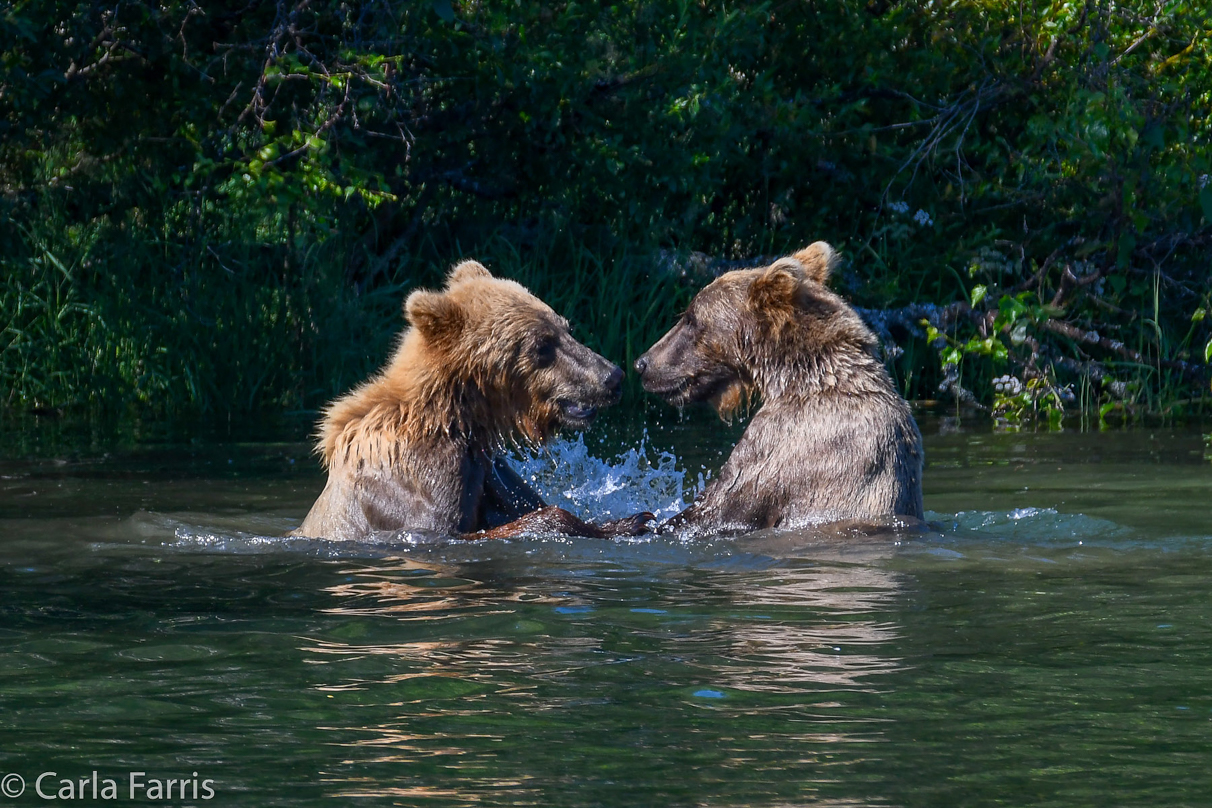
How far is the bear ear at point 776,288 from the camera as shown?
7320mm

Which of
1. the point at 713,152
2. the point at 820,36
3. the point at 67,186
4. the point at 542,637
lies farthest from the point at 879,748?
the point at 820,36

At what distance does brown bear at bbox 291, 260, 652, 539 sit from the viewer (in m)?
7.16

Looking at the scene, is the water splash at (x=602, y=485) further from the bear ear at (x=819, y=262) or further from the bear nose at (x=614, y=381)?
the bear ear at (x=819, y=262)

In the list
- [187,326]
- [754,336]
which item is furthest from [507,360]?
[187,326]

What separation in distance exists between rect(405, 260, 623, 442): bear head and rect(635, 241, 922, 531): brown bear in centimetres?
64

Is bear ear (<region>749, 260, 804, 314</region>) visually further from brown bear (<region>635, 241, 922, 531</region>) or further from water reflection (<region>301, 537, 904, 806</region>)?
water reflection (<region>301, 537, 904, 806</region>)

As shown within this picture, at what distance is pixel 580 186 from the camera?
48.7 feet

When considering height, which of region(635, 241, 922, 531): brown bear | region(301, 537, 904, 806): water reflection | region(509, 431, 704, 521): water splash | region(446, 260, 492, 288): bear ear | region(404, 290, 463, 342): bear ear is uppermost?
region(446, 260, 492, 288): bear ear

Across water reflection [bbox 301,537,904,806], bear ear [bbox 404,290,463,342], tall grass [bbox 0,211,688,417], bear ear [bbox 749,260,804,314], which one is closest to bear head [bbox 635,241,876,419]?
bear ear [bbox 749,260,804,314]

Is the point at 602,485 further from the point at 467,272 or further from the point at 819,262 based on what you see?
the point at 819,262

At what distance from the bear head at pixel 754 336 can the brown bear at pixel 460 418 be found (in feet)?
1.47

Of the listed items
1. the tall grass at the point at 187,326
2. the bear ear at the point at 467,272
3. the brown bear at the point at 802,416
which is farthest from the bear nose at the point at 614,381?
the tall grass at the point at 187,326

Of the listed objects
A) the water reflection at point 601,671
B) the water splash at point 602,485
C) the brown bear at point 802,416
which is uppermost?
the brown bear at point 802,416

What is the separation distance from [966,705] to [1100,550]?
117 inches
